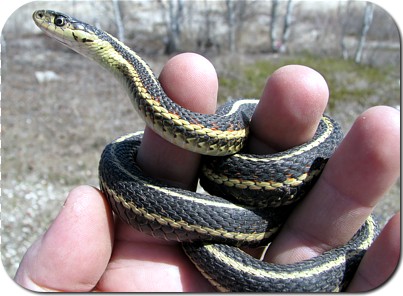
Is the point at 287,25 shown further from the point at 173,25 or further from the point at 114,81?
the point at 114,81

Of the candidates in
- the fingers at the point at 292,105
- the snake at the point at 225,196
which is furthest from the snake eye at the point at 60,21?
the fingers at the point at 292,105

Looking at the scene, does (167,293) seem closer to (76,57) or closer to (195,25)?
(76,57)

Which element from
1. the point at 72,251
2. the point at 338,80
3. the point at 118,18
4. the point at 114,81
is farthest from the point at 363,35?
the point at 72,251

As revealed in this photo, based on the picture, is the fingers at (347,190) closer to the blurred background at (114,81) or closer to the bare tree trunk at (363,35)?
the blurred background at (114,81)

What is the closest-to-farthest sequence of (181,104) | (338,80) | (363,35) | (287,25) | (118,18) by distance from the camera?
(181,104), (338,80), (118,18), (363,35), (287,25)

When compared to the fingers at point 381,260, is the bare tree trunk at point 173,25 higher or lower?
lower
